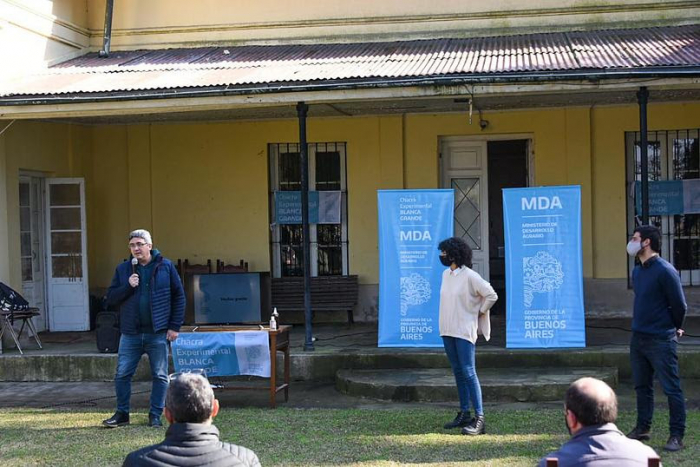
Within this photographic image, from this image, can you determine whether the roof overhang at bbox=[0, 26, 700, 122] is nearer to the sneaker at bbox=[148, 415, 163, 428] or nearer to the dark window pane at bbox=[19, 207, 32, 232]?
the dark window pane at bbox=[19, 207, 32, 232]

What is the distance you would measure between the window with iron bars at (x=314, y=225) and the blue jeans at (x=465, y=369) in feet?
19.0

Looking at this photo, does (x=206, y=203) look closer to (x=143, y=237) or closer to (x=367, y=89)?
(x=367, y=89)

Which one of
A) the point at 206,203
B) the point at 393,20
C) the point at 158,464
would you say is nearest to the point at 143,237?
the point at 158,464

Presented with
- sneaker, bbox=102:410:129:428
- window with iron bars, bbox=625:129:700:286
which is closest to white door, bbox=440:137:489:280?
window with iron bars, bbox=625:129:700:286

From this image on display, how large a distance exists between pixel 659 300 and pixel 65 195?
8.77m

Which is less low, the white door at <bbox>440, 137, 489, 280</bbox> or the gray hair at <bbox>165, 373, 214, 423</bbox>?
the white door at <bbox>440, 137, 489, 280</bbox>

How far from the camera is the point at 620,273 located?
12.3 m

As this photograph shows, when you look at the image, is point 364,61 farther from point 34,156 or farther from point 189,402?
point 189,402

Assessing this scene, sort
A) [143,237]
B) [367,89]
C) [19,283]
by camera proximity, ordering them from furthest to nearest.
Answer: [19,283]
[367,89]
[143,237]

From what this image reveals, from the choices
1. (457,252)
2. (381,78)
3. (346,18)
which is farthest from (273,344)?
(346,18)

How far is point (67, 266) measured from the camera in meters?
12.5

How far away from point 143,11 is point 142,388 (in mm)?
6279

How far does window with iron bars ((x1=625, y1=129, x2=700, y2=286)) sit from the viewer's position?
12297 millimetres

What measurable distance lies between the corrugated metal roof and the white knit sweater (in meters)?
2.83
